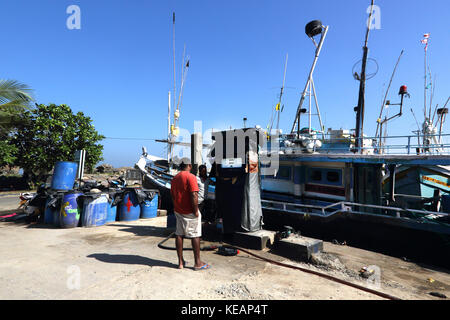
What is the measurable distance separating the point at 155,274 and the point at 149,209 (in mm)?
5432

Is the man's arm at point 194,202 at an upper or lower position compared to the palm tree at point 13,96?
lower

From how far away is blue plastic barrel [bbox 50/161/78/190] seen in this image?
8.34m

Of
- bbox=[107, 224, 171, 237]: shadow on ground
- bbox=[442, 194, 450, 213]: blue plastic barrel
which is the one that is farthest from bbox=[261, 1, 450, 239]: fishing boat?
bbox=[107, 224, 171, 237]: shadow on ground

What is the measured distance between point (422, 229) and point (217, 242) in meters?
5.67

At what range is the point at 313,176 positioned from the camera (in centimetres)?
1010

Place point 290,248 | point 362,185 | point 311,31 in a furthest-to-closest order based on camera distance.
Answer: point 311,31
point 362,185
point 290,248

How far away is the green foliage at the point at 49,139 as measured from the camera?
771 inches

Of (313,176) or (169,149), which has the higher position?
(169,149)

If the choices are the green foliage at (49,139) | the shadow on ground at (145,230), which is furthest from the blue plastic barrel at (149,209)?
the green foliage at (49,139)

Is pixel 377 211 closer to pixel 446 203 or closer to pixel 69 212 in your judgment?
pixel 446 203

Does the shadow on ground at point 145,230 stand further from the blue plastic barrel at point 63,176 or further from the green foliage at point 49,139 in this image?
the green foliage at point 49,139

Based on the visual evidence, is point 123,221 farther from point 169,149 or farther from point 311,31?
point 311,31

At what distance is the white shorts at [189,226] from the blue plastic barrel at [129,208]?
4895 mm
